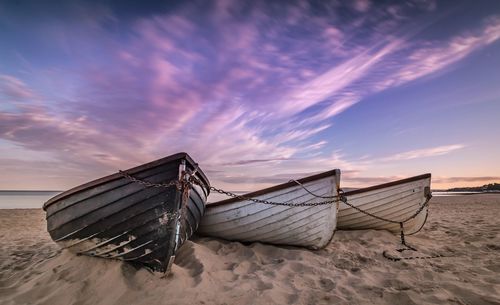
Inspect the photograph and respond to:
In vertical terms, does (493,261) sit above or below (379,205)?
below

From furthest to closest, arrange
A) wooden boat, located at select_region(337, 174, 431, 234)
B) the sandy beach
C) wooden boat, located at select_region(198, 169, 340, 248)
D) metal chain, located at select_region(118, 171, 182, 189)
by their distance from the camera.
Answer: wooden boat, located at select_region(337, 174, 431, 234) < wooden boat, located at select_region(198, 169, 340, 248) < metal chain, located at select_region(118, 171, 182, 189) < the sandy beach

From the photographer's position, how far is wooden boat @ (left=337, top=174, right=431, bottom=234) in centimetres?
651

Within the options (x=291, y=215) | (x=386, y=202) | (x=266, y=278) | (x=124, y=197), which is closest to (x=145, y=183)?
(x=124, y=197)

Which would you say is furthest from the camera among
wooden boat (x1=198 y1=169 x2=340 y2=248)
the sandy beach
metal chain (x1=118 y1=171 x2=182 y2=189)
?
wooden boat (x1=198 y1=169 x2=340 y2=248)

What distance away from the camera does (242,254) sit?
5.04 m

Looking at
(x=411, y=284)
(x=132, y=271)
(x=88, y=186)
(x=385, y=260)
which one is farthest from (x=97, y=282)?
(x=385, y=260)

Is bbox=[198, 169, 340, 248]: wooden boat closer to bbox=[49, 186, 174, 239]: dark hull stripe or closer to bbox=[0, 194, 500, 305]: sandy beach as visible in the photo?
bbox=[0, 194, 500, 305]: sandy beach

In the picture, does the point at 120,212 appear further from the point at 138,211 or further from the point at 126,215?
the point at 138,211

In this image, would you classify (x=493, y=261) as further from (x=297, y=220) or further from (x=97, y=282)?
(x=97, y=282)

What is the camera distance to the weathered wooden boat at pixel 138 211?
12.2 feet

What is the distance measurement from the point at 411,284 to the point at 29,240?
8.77 meters

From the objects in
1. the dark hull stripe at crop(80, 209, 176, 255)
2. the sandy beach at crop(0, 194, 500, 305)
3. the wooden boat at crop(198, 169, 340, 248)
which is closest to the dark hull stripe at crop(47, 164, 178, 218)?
the dark hull stripe at crop(80, 209, 176, 255)

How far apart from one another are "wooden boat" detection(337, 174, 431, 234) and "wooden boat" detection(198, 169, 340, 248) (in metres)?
1.46

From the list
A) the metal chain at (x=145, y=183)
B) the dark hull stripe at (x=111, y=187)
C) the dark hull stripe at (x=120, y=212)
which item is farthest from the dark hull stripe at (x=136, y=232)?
the dark hull stripe at (x=111, y=187)
